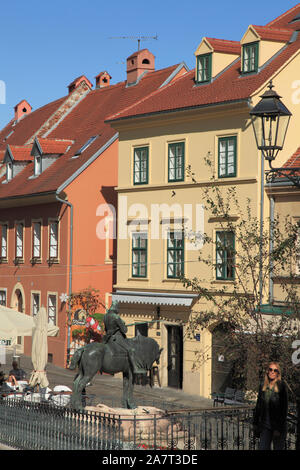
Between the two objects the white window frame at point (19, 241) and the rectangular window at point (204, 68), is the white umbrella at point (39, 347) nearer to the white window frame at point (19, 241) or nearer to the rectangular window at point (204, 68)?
the rectangular window at point (204, 68)

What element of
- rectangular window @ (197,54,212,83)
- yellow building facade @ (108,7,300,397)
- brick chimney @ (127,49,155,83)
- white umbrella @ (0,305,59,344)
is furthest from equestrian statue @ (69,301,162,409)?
brick chimney @ (127,49,155,83)

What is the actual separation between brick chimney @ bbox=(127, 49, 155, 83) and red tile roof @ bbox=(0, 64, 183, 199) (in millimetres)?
650

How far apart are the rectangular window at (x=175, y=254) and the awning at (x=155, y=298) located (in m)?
0.77

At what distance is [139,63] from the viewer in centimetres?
4412

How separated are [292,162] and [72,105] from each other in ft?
68.1

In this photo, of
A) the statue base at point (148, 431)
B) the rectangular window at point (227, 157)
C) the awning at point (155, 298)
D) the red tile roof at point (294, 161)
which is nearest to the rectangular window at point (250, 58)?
the rectangular window at point (227, 157)

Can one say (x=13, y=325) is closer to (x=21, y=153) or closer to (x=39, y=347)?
(x=39, y=347)

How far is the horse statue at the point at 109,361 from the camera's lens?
1992 cm

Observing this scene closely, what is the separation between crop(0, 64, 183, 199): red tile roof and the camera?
132ft

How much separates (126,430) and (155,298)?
1753 centimetres

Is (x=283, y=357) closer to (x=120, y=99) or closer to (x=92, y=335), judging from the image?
(x=92, y=335)

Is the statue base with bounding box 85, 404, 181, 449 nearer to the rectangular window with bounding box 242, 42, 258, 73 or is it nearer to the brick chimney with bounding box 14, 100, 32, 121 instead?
the rectangular window with bounding box 242, 42, 258, 73
